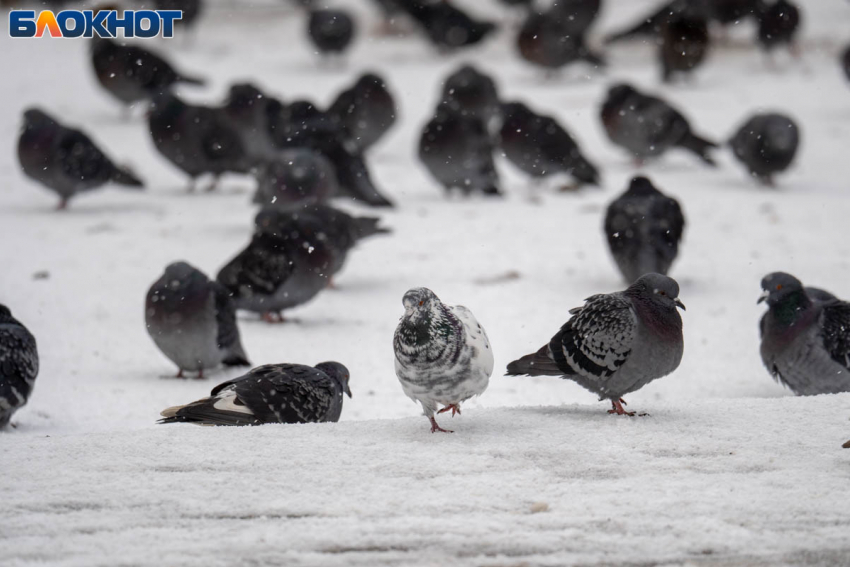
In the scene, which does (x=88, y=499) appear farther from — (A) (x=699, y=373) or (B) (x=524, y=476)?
(A) (x=699, y=373)

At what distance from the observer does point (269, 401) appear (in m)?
4.09

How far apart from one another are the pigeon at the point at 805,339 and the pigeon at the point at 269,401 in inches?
82.7

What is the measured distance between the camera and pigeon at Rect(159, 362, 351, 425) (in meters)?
4.01

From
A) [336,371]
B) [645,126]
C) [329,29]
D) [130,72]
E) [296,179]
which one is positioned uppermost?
[329,29]

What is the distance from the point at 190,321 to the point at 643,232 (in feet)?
10.1

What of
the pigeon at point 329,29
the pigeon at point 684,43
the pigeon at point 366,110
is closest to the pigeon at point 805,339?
the pigeon at point 366,110

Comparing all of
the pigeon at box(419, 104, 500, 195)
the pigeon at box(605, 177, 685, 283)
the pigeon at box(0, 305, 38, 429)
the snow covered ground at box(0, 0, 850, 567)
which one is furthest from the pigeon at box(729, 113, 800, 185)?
the pigeon at box(0, 305, 38, 429)

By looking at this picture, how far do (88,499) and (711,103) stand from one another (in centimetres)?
1214

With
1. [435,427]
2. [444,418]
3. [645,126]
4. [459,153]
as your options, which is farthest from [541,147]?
[435,427]

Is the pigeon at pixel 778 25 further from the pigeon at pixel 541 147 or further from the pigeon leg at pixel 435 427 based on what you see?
the pigeon leg at pixel 435 427

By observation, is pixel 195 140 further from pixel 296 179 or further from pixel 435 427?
pixel 435 427

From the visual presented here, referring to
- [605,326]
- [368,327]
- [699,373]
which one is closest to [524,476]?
[605,326]

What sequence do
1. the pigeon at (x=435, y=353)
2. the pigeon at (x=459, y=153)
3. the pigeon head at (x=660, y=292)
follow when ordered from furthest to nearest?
the pigeon at (x=459, y=153), the pigeon head at (x=660, y=292), the pigeon at (x=435, y=353)

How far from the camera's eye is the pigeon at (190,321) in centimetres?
549
